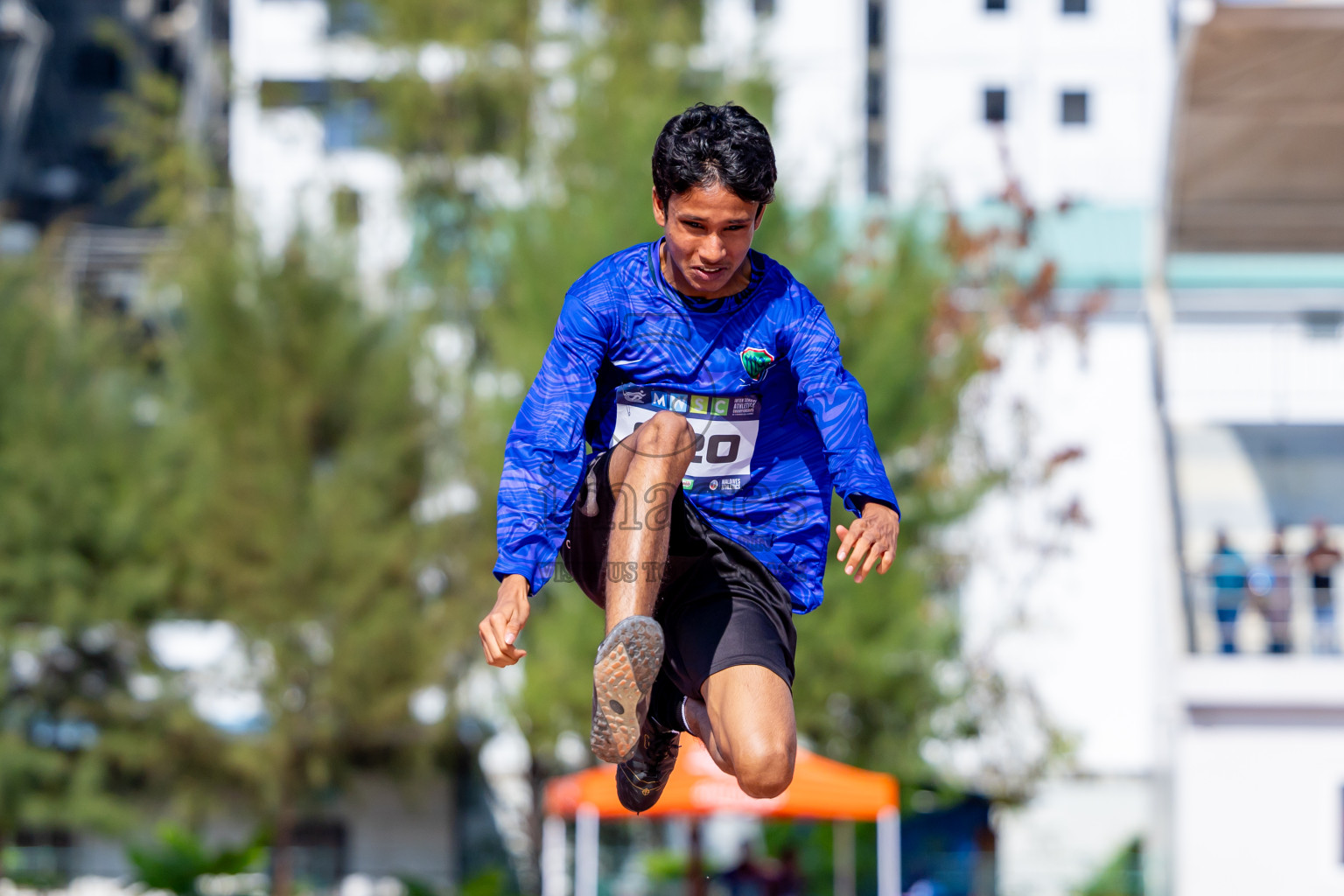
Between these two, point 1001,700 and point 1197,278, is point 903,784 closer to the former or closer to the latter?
point 1001,700

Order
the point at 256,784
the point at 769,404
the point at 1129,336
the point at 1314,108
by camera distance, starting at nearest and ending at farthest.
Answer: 1. the point at 769,404
2. the point at 1314,108
3. the point at 256,784
4. the point at 1129,336

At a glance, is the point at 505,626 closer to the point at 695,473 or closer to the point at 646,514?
the point at 646,514

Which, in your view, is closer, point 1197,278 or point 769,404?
point 769,404

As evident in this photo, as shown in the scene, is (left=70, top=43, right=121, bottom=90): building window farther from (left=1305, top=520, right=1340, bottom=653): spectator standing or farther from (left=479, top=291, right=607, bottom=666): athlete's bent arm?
(left=479, top=291, right=607, bottom=666): athlete's bent arm

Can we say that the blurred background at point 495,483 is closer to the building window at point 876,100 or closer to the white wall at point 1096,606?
the white wall at point 1096,606

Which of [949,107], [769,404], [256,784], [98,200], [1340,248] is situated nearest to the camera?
[769,404]

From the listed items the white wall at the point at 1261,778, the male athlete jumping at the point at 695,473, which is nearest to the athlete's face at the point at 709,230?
the male athlete jumping at the point at 695,473

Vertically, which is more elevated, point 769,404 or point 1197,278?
point 1197,278

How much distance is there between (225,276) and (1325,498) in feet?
46.1

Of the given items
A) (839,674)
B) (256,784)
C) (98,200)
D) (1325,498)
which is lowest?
(256,784)

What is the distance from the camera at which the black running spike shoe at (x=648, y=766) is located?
194 inches

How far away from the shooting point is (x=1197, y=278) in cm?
2453

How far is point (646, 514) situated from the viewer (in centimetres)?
422

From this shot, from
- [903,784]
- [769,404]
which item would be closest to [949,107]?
[903,784]
